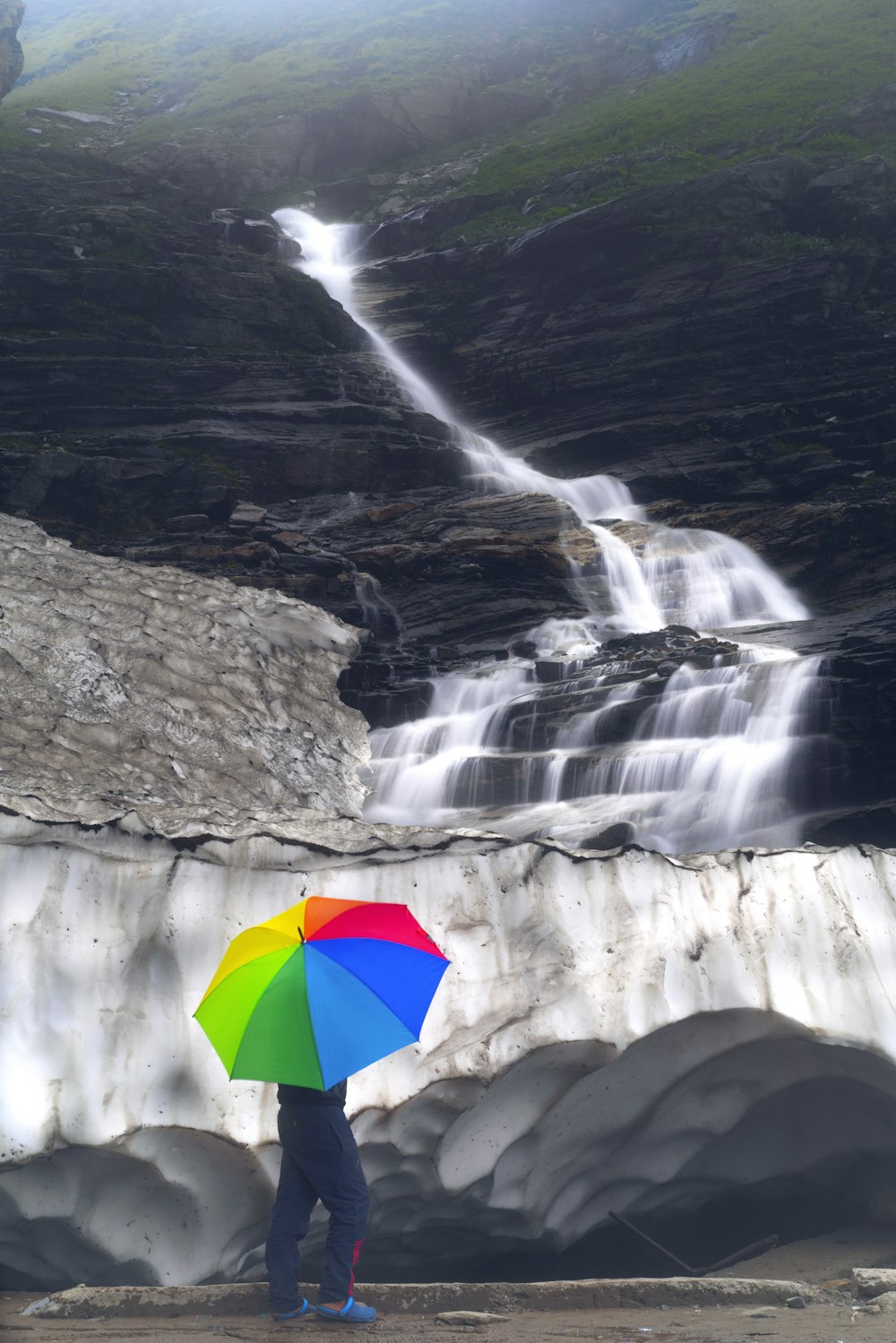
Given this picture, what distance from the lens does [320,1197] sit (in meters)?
5.20

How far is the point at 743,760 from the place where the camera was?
12891 millimetres

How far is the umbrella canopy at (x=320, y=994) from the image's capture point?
4590 millimetres

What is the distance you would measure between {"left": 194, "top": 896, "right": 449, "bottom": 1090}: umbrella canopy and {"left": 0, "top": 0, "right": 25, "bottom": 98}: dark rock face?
67.3 m

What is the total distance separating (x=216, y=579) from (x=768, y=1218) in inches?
479

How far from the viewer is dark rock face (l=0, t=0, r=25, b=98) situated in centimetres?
6056

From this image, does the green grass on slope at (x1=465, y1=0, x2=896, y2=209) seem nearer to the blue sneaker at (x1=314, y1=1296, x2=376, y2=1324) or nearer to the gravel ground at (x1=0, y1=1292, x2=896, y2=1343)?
the gravel ground at (x1=0, y1=1292, x2=896, y2=1343)

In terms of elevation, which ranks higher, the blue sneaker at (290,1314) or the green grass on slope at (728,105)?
the green grass on slope at (728,105)

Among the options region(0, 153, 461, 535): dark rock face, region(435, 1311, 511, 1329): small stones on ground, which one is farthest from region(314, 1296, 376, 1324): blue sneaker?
region(0, 153, 461, 535): dark rock face

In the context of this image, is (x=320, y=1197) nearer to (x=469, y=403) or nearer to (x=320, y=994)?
(x=320, y=994)

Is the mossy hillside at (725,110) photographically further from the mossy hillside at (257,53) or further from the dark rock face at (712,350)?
the mossy hillside at (257,53)

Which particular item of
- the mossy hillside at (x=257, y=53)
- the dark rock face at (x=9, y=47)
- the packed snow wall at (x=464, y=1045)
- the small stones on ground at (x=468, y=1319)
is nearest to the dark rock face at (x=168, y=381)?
the packed snow wall at (x=464, y=1045)

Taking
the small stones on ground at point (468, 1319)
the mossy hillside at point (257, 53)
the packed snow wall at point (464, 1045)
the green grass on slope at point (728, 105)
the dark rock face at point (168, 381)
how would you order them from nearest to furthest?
the small stones on ground at point (468, 1319) < the packed snow wall at point (464, 1045) < the dark rock face at point (168, 381) < the green grass on slope at point (728, 105) < the mossy hillside at point (257, 53)

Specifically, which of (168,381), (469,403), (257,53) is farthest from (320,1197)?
(257,53)

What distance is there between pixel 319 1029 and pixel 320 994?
142 millimetres
